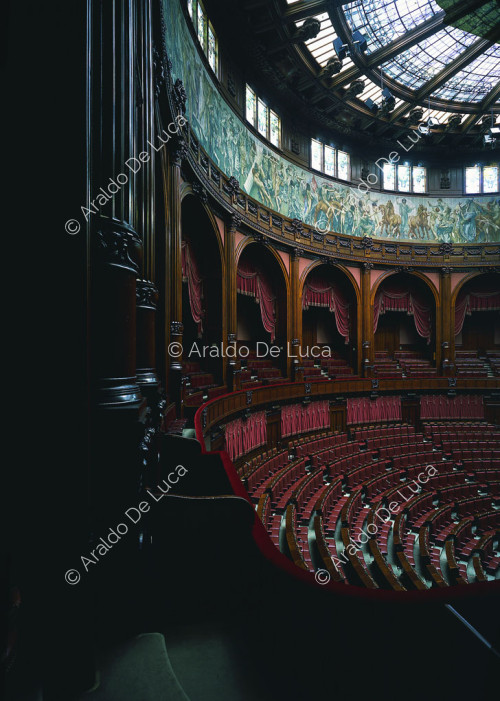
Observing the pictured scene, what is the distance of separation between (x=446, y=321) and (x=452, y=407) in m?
3.76

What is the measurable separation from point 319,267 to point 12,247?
13654 millimetres

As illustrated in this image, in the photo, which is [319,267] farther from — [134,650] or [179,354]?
[134,650]

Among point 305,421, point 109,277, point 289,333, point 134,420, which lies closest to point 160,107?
point 109,277

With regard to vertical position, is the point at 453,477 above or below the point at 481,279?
below

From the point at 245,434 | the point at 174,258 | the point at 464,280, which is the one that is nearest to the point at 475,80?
the point at 464,280

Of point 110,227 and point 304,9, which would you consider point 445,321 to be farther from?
point 110,227

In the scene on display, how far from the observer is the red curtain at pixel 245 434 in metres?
7.91

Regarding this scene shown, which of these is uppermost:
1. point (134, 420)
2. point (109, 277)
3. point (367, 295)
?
point (367, 295)

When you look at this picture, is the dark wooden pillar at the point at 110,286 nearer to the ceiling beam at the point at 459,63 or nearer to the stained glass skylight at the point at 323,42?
the stained glass skylight at the point at 323,42

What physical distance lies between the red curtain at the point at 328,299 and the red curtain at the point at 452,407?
4.12 meters

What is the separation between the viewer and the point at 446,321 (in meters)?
15.5

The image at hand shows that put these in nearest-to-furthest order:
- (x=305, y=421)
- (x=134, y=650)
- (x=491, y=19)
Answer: (x=134, y=650) → (x=491, y=19) → (x=305, y=421)

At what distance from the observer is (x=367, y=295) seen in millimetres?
14562

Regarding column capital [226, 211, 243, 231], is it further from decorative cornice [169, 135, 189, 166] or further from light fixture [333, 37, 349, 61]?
light fixture [333, 37, 349, 61]
